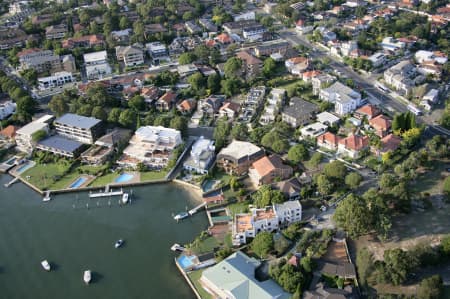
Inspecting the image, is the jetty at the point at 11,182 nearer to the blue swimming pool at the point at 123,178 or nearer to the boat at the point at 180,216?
the blue swimming pool at the point at 123,178

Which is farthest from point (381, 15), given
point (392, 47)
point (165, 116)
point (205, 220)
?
point (205, 220)

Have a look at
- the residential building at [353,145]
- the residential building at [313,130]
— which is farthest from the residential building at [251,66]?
the residential building at [353,145]

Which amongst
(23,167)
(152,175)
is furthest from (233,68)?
(23,167)

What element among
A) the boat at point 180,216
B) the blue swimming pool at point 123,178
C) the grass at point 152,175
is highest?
the blue swimming pool at point 123,178

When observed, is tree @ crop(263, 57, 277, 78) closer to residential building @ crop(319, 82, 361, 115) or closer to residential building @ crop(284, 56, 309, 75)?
residential building @ crop(284, 56, 309, 75)

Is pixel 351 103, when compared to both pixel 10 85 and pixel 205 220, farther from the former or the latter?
pixel 10 85

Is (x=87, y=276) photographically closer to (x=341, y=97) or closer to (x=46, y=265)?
(x=46, y=265)
